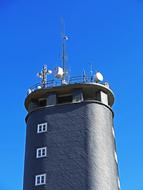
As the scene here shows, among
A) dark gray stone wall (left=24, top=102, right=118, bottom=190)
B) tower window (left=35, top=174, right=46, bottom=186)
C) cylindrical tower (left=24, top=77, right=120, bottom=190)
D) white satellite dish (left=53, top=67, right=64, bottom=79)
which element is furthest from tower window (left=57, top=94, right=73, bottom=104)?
tower window (left=35, top=174, right=46, bottom=186)

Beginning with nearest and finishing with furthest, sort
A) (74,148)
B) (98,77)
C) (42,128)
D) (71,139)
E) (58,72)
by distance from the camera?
(74,148) < (71,139) < (42,128) < (98,77) < (58,72)

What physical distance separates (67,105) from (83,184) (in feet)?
29.0

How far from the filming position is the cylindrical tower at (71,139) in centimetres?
4344

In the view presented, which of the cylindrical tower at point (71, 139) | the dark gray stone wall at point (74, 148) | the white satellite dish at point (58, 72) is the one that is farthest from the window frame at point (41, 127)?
the white satellite dish at point (58, 72)

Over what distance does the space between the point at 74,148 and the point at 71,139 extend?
103cm

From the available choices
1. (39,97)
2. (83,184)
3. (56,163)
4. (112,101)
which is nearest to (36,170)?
(56,163)

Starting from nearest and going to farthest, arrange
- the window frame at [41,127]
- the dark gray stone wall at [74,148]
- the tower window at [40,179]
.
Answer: the dark gray stone wall at [74,148]
the tower window at [40,179]
the window frame at [41,127]

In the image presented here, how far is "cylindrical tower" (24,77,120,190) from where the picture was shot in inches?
1710

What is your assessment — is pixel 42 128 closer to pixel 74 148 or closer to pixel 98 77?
pixel 74 148

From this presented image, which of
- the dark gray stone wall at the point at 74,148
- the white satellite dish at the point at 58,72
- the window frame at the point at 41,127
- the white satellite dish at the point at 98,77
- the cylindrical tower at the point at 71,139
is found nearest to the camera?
the dark gray stone wall at the point at 74,148

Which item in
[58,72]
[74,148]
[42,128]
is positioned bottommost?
[74,148]

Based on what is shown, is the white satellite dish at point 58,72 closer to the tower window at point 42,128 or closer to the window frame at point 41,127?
the window frame at point 41,127

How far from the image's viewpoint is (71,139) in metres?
45.4

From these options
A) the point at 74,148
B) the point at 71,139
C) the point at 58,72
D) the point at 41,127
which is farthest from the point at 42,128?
the point at 58,72
